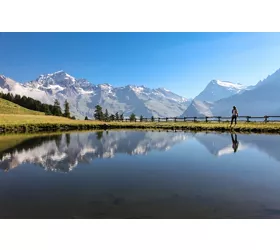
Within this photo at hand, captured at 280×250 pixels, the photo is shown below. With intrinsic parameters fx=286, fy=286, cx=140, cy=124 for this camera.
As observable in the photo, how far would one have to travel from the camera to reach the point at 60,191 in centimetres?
1211

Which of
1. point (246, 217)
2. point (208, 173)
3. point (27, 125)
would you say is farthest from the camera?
point (27, 125)

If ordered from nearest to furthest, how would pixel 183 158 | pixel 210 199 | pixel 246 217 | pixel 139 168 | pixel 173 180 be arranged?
pixel 246 217, pixel 210 199, pixel 173 180, pixel 139 168, pixel 183 158

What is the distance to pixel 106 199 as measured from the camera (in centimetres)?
1093

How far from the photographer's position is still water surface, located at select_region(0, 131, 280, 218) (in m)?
9.61

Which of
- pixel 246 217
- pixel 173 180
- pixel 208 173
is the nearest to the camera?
pixel 246 217

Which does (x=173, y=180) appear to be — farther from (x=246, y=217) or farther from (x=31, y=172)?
(x=31, y=172)

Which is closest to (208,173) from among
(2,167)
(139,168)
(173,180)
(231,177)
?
(231,177)

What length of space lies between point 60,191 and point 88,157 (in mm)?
9302

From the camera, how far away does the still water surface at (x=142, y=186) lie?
9.61 metres

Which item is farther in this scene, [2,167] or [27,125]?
[27,125]

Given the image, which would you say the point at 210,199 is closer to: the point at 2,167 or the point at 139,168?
the point at 139,168

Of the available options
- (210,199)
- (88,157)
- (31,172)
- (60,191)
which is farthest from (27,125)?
(210,199)

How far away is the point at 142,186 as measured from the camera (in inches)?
506

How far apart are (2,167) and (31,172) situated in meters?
2.66
